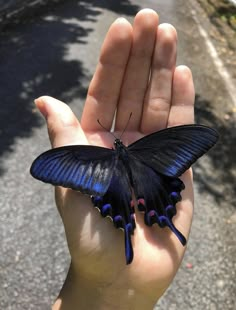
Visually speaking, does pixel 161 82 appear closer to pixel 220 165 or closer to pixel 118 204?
pixel 118 204

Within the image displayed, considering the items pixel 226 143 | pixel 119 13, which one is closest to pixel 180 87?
pixel 226 143

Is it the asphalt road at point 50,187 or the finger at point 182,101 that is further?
the asphalt road at point 50,187

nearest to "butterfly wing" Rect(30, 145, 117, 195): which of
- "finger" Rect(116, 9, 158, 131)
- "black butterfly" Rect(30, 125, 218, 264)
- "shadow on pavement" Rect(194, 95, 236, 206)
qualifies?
"black butterfly" Rect(30, 125, 218, 264)

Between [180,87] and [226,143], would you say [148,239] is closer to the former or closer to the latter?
[180,87]

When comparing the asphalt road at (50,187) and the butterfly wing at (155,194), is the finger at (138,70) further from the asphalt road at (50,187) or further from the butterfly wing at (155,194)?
the asphalt road at (50,187)

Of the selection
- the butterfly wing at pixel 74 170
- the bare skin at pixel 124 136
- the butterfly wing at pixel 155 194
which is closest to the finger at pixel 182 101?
the bare skin at pixel 124 136

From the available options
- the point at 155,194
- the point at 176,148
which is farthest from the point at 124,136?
the point at 155,194
